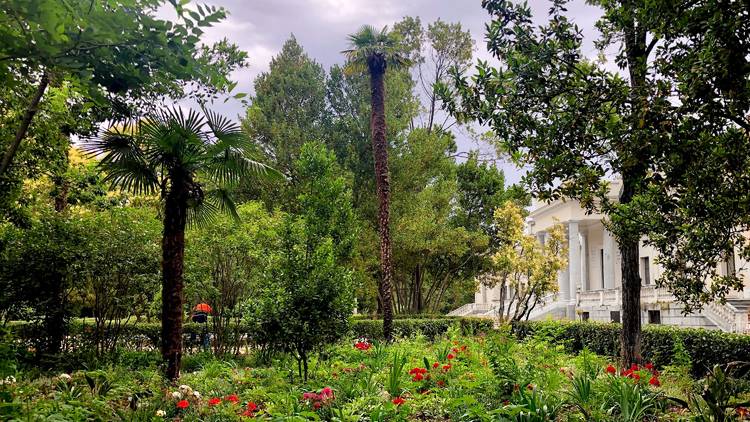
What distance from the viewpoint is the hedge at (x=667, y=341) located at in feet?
37.9

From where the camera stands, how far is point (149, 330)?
703 inches

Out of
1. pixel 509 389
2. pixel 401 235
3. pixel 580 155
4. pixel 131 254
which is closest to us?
pixel 580 155

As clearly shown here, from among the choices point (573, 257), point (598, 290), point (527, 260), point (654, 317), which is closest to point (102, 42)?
point (527, 260)

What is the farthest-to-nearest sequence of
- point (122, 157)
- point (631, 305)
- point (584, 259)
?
1. point (584, 259)
2. point (631, 305)
3. point (122, 157)

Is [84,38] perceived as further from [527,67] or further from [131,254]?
[131,254]

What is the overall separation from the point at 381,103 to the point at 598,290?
60.1 ft

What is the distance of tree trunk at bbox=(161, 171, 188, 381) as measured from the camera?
938 cm

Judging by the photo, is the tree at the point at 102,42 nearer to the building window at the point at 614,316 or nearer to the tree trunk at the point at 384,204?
the tree trunk at the point at 384,204

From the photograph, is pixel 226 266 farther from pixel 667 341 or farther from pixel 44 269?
pixel 667 341

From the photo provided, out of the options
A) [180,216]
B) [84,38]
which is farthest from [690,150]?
[180,216]

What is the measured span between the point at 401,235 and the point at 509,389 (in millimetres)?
18299

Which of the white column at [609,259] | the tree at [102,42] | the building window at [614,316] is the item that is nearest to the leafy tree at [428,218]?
the building window at [614,316]

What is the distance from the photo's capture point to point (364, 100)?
2806cm

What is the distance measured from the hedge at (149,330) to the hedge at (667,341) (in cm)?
299
